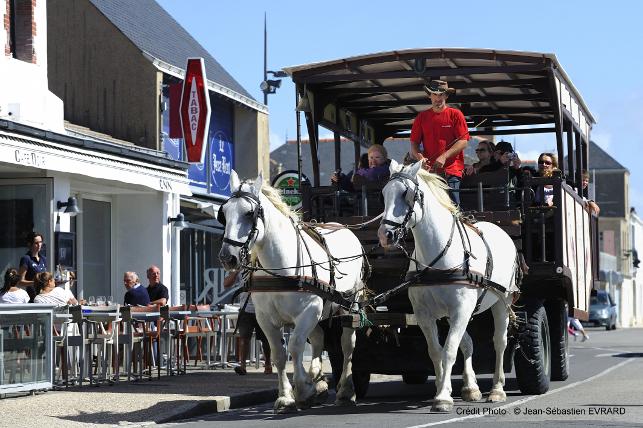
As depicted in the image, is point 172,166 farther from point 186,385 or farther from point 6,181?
point 186,385

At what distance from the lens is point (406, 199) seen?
12227mm

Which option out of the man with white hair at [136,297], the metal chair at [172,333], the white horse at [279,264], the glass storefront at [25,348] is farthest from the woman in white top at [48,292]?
the white horse at [279,264]

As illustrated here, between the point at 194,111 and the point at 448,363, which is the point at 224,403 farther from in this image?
the point at 194,111

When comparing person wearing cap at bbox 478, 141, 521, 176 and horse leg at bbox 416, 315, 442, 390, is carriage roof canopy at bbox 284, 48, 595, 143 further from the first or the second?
horse leg at bbox 416, 315, 442, 390

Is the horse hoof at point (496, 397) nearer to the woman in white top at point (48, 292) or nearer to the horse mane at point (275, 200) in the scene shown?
the horse mane at point (275, 200)

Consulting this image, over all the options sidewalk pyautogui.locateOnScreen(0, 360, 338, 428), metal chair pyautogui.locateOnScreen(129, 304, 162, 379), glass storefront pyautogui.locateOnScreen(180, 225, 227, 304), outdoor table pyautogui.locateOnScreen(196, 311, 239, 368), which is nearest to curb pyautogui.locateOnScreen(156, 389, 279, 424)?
sidewalk pyautogui.locateOnScreen(0, 360, 338, 428)

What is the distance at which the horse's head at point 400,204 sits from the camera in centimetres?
1202

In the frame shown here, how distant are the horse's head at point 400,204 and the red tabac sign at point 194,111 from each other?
47.1 ft

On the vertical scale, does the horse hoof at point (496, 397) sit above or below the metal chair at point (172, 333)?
below

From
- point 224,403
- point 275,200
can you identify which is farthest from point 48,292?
point 275,200

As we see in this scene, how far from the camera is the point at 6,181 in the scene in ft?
68.8

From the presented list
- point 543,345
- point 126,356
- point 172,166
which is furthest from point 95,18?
point 543,345

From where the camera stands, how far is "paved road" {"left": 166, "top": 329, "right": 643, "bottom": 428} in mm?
11605

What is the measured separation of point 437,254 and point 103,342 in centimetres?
550
